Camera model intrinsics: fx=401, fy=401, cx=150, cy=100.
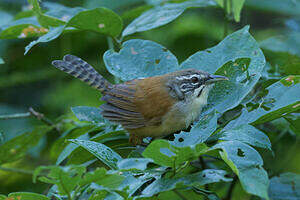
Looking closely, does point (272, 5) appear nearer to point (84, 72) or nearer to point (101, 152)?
point (84, 72)

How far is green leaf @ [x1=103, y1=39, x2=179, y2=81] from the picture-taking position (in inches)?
111

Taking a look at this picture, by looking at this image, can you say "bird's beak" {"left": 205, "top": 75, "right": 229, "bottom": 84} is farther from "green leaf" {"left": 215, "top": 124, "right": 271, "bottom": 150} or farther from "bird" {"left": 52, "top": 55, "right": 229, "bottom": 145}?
"green leaf" {"left": 215, "top": 124, "right": 271, "bottom": 150}

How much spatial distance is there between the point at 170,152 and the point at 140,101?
1.77 metres

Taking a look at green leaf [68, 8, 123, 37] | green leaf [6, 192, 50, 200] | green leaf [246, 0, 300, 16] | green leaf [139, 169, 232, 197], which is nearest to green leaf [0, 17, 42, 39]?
green leaf [68, 8, 123, 37]

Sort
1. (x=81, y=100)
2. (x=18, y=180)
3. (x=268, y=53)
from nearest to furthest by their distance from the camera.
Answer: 1. (x=268, y=53)
2. (x=18, y=180)
3. (x=81, y=100)

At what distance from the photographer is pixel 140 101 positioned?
343 cm

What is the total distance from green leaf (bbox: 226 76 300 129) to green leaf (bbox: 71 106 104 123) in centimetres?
103

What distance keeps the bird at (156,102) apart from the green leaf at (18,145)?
0.61m

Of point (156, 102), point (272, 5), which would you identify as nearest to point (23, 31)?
point (156, 102)

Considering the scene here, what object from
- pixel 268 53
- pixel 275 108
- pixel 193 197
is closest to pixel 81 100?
pixel 268 53

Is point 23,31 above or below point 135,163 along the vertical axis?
above

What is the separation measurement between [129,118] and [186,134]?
1303 mm

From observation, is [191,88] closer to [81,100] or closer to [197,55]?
[197,55]

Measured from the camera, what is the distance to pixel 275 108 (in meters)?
2.00
